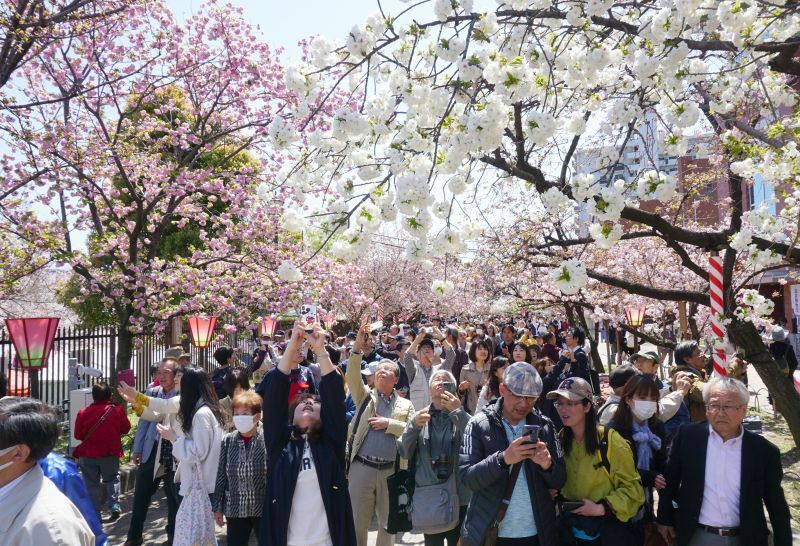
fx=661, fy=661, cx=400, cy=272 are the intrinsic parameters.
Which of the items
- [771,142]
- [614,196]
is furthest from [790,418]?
[614,196]

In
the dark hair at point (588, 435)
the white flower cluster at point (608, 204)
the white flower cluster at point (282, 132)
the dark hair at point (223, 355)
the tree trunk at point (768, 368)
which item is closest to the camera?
the dark hair at point (588, 435)

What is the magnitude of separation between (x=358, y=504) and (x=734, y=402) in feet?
9.88

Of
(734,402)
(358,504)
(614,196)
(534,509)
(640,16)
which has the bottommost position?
(358,504)

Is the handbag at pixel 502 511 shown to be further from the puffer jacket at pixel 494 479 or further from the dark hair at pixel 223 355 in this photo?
the dark hair at pixel 223 355

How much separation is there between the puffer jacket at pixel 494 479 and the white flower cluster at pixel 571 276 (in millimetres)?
1008

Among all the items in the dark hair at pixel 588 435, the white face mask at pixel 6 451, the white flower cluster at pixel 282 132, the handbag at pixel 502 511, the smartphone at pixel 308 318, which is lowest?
the handbag at pixel 502 511

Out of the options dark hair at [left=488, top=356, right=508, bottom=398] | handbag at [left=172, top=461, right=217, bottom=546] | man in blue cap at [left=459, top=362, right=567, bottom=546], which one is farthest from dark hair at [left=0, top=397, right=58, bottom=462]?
dark hair at [left=488, top=356, right=508, bottom=398]

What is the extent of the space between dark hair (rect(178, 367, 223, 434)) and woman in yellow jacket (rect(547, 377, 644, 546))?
302 centimetres

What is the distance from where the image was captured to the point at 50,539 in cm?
274

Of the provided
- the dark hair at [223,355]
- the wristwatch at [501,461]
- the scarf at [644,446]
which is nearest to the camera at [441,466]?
the wristwatch at [501,461]

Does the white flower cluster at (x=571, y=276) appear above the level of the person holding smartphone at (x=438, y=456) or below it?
above

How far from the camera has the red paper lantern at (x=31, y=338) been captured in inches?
277

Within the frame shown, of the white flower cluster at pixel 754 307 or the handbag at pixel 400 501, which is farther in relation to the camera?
the white flower cluster at pixel 754 307

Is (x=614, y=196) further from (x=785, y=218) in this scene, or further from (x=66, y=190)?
(x=66, y=190)
